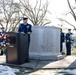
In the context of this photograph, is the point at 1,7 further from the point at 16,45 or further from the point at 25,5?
the point at 16,45

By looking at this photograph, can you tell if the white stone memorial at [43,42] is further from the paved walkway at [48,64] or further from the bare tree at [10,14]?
the bare tree at [10,14]

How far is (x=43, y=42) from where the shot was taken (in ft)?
33.0

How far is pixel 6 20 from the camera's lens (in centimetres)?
3781

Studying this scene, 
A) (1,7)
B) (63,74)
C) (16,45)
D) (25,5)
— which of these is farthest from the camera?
(25,5)

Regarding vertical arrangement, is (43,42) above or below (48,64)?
above

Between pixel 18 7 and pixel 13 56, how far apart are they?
3108cm

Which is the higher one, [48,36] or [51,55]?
[48,36]

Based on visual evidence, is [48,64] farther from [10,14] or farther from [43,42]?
[10,14]

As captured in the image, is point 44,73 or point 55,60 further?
point 55,60

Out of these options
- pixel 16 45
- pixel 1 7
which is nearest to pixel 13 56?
pixel 16 45

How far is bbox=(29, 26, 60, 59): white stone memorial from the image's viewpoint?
9.99 meters

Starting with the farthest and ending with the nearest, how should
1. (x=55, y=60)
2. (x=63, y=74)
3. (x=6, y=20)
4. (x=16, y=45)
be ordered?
(x=6, y=20)
(x=55, y=60)
(x=16, y=45)
(x=63, y=74)

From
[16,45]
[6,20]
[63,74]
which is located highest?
[6,20]

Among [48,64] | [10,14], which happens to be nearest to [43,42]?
[48,64]
